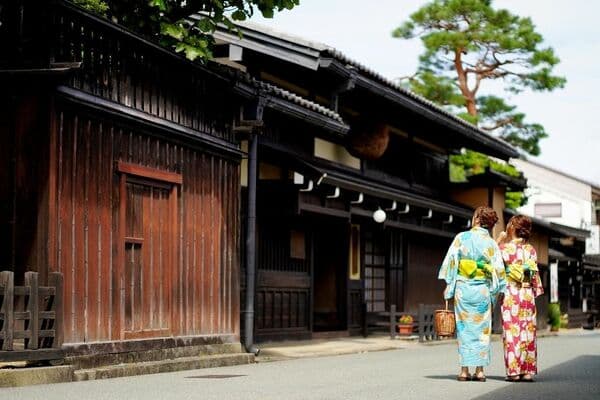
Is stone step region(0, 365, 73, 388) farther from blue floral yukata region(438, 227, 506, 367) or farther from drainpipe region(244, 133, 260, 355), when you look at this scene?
drainpipe region(244, 133, 260, 355)

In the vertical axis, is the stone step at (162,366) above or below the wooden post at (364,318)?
below

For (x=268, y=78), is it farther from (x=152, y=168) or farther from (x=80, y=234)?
(x=80, y=234)

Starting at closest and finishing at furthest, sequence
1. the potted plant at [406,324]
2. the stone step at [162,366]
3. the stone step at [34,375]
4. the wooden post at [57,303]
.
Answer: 1. the stone step at [34,375]
2. the wooden post at [57,303]
3. the stone step at [162,366]
4. the potted plant at [406,324]

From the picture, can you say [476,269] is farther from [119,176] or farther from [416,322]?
[416,322]

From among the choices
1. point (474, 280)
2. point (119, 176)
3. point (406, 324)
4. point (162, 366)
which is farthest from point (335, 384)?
point (406, 324)

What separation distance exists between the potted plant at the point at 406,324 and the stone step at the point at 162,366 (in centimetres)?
974

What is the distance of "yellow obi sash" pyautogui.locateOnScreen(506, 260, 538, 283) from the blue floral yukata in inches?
21.9

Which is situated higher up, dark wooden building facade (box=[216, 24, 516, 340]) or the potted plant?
dark wooden building facade (box=[216, 24, 516, 340])

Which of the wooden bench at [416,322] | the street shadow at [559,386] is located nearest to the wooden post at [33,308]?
the street shadow at [559,386]

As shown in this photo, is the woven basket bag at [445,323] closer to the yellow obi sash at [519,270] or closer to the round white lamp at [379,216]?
the yellow obi sash at [519,270]

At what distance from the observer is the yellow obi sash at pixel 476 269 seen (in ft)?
43.0

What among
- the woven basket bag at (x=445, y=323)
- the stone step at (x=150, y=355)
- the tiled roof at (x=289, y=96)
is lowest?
the stone step at (x=150, y=355)

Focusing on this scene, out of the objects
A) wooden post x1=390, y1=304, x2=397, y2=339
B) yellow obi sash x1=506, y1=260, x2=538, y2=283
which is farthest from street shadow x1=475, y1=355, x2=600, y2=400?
wooden post x1=390, y1=304, x2=397, y2=339

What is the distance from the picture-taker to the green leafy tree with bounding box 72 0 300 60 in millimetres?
14938
